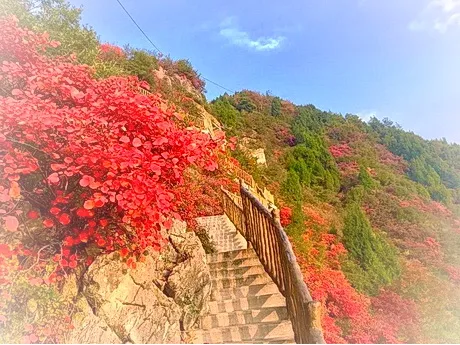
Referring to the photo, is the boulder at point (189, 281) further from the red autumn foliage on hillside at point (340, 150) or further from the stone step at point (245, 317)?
the red autumn foliage on hillside at point (340, 150)

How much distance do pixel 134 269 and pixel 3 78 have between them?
301cm

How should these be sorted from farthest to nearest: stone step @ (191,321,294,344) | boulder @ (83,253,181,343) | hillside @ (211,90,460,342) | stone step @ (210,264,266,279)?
hillside @ (211,90,460,342) → stone step @ (210,264,266,279) → stone step @ (191,321,294,344) → boulder @ (83,253,181,343)

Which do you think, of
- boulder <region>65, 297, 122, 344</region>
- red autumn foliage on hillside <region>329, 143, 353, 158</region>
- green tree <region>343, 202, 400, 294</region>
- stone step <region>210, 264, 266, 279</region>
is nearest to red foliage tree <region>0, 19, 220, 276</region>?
boulder <region>65, 297, 122, 344</region>

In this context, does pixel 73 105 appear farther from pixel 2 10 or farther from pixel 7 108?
pixel 2 10

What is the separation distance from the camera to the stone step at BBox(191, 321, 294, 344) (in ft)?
13.0

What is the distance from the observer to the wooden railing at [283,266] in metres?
2.58

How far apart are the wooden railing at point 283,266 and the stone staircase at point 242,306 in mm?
A: 222

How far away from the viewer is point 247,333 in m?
4.13

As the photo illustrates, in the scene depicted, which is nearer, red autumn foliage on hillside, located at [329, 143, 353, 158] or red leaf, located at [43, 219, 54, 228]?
red leaf, located at [43, 219, 54, 228]

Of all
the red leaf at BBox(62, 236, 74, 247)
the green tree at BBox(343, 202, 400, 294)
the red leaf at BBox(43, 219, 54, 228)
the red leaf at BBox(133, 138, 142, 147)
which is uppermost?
the red leaf at BBox(133, 138, 142, 147)

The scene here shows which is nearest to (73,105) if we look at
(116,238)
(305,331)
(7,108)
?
(7,108)

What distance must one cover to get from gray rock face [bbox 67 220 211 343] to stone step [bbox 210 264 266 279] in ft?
1.29

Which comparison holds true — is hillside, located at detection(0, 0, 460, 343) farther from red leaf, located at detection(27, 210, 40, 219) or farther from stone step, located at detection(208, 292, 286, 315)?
stone step, located at detection(208, 292, 286, 315)

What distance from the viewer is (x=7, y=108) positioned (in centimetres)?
309
